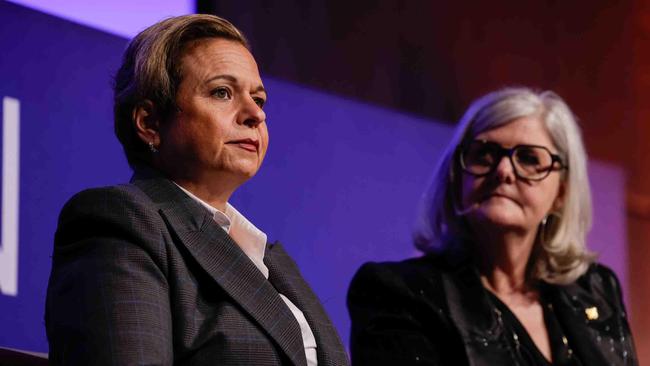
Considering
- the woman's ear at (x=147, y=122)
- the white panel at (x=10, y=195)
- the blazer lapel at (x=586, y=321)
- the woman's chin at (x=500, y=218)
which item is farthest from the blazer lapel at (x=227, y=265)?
the blazer lapel at (x=586, y=321)

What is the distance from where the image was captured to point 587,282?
305 cm

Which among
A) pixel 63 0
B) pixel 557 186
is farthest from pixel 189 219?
pixel 557 186

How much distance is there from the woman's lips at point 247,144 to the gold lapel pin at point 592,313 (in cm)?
141

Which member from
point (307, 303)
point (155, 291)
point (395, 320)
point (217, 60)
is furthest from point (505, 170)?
point (155, 291)

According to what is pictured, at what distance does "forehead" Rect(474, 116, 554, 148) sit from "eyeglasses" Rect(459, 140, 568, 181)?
21 millimetres

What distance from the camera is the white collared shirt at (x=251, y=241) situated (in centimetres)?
187

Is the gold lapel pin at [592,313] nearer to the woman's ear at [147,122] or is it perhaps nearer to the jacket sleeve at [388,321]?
the jacket sleeve at [388,321]

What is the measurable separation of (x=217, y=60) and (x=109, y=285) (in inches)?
21.9

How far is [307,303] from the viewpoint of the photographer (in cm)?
197

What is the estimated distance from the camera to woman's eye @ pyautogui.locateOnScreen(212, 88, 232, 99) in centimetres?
192

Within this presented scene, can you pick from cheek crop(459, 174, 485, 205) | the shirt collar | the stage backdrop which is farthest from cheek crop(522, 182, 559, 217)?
the shirt collar

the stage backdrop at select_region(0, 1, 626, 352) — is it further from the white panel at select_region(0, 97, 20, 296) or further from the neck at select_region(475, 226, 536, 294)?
the neck at select_region(475, 226, 536, 294)

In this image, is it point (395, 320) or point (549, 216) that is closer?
point (395, 320)

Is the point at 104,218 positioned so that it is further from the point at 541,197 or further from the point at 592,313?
the point at 592,313
